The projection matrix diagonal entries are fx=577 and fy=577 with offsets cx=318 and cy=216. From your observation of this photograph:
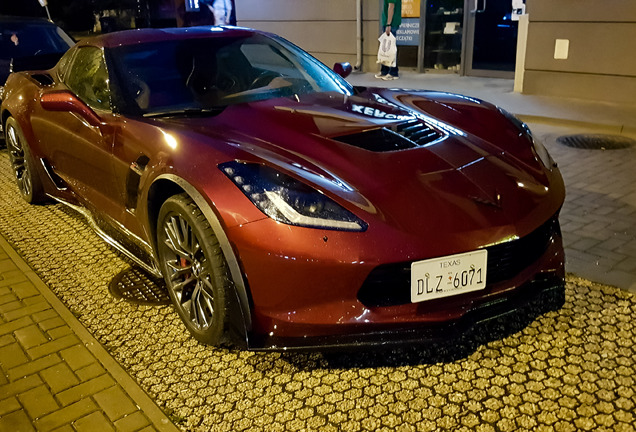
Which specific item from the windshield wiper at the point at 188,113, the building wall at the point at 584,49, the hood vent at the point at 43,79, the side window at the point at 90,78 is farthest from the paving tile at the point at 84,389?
the building wall at the point at 584,49

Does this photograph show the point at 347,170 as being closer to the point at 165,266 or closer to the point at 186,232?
the point at 186,232

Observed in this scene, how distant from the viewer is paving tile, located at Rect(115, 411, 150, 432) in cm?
238

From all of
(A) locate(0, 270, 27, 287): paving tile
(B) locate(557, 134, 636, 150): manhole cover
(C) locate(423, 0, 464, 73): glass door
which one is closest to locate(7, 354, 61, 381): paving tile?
(A) locate(0, 270, 27, 287): paving tile

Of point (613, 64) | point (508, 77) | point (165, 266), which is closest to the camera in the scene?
point (165, 266)

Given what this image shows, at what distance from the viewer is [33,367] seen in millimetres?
→ 2844

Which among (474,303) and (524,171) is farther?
(524,171)

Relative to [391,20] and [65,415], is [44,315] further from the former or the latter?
[391,20]

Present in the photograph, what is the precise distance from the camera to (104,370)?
277cm

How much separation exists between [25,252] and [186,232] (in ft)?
7.05

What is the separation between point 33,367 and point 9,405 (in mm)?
281

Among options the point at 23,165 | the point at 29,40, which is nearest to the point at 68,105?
the point at 23,165

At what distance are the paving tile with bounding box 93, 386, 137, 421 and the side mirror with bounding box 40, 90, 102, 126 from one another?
160 centimetres

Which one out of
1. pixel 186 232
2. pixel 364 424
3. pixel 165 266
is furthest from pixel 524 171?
pixel 165 266

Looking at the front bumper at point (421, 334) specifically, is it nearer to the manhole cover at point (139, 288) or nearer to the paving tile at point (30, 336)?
the manhole cover at point (139, 288)
